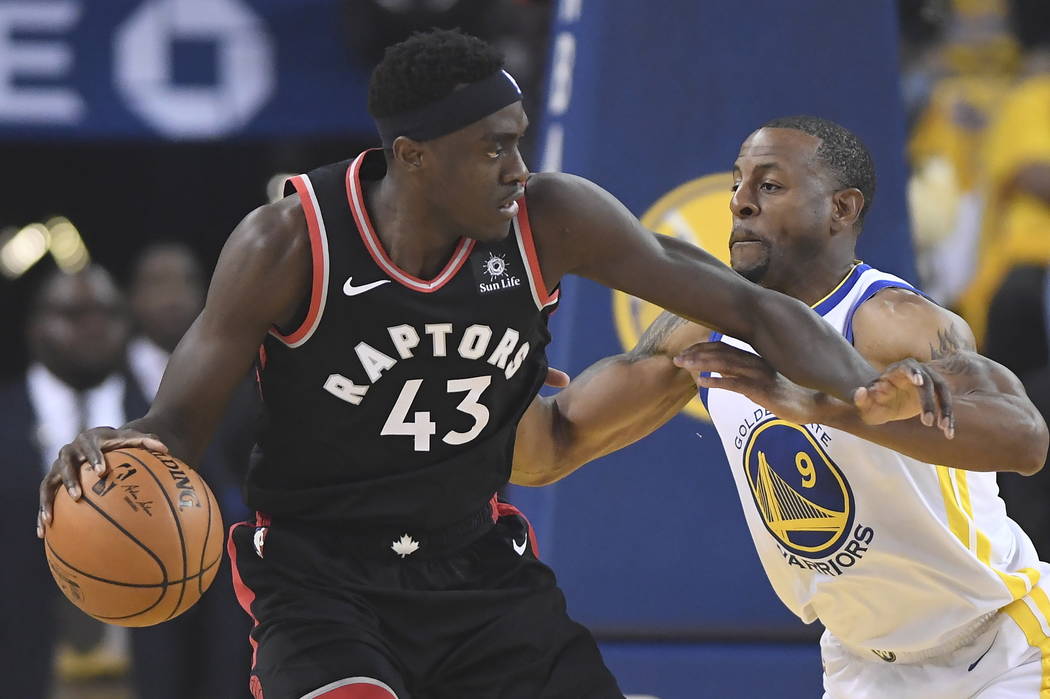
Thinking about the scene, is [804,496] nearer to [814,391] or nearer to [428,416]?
[814,391]

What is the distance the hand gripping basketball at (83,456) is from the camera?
11.3ft

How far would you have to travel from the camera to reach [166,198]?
9523 millimetres

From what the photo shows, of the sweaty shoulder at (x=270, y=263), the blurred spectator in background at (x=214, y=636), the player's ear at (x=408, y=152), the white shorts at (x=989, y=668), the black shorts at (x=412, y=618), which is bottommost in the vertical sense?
the blurred spectator in background at (x=214, y=636)

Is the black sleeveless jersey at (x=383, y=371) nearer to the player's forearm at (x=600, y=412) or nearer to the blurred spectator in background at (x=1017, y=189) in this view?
the player's forearm at (x=600, y=412)

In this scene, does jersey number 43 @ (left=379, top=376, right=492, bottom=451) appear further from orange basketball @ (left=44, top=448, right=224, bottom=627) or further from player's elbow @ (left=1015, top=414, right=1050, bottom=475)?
player's elbow @ (left=1015, top=414, right=1050, bottom=475)

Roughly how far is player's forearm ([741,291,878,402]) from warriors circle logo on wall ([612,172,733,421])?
202 cm

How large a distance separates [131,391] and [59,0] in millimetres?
2038

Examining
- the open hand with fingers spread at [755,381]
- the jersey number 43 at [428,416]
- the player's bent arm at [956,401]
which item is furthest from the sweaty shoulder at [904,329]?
the jersey number 43 at [428,416]

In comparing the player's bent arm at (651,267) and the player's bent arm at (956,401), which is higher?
the player's bent arm at (651,267)

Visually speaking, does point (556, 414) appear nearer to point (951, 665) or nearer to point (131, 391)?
point (951, 665)

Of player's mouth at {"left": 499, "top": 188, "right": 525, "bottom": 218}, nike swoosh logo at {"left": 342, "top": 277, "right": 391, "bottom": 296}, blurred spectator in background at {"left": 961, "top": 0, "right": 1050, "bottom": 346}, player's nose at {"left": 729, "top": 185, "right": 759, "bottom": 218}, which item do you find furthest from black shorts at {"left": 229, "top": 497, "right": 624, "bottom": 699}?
blurred spectator in background at {"left": 961, "top": 0, "right": 1050, "bottom": 346}

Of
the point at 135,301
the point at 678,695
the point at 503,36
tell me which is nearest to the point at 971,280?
the point at 503,36

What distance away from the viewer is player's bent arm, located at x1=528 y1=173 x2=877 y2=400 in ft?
12.6

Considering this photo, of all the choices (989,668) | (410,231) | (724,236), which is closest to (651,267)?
(410,231)
